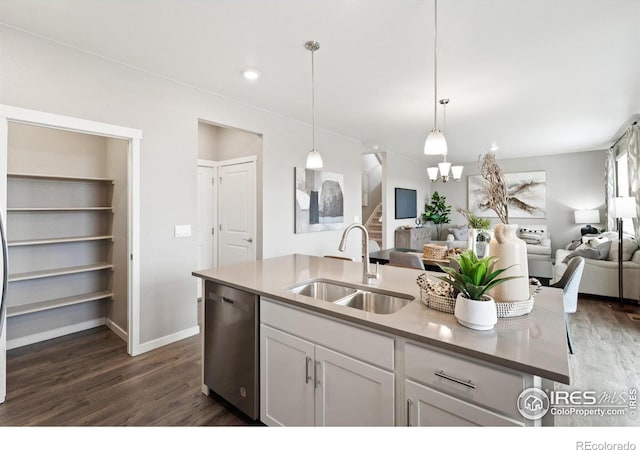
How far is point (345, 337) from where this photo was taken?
4.62 ft

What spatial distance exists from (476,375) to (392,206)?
6.03 metres

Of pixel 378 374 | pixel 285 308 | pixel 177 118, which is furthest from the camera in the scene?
pixel 177 118

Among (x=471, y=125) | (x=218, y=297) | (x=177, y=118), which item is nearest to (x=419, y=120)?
(x=471, y=125)

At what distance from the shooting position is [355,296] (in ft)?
6.19

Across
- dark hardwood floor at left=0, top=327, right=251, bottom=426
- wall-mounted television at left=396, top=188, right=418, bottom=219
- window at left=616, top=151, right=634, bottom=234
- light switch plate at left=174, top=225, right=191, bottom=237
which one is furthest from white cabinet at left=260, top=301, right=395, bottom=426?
window at left=616, top=151, right=634, bottom=234

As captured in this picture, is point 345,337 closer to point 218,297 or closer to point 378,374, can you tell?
point 378,374

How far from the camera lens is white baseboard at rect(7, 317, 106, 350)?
115 inches

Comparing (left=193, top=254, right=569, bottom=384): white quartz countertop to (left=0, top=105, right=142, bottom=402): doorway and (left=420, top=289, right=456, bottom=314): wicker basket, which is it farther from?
(left=0, top=105, right=142, bottom=402): doorway

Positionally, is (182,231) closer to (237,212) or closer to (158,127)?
(158,127)

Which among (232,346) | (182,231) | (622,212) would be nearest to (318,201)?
(182,231)

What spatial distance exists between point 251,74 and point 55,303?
2.98m

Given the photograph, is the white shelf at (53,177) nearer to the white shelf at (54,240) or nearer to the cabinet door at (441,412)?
the white shelf at (54,240)

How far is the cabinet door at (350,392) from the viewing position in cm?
129

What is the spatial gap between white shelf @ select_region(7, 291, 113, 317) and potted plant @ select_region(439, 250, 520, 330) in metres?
3.54
